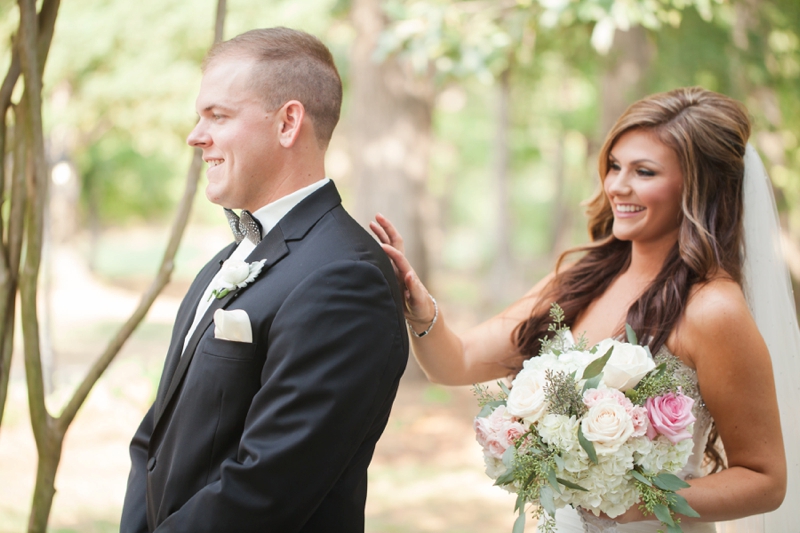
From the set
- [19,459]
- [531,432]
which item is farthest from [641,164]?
[19,459]

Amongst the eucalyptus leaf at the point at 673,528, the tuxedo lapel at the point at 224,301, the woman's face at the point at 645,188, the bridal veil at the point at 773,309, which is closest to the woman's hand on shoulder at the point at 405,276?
the tuxedo lapel at the point at 224,301

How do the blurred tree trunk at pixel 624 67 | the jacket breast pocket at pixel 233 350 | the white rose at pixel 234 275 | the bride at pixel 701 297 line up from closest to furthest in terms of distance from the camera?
the jacket breast pocket at pixel 233 350 → the white rose at pixel 234 275 → the bride at pixel 701 297 → the blurred tree trunk at pixel 624 67

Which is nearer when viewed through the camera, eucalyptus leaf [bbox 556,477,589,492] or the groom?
the groom

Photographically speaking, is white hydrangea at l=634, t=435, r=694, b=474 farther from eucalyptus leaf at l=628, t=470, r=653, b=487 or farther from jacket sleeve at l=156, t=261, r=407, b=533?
jacket sleeve at l=156, t=261, r=407, b=533

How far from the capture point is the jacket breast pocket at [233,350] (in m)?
1.93

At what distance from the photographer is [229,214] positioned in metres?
2.41

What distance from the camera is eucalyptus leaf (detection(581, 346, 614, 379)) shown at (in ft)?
7.15

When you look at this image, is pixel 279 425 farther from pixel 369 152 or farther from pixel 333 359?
pixel 369 152

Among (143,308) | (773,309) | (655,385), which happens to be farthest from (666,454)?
(143,308)

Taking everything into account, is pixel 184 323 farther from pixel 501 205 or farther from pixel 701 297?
pixel 501 205

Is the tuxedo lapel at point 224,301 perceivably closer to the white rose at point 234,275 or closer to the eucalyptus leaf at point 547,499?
the white rose at point 234,275

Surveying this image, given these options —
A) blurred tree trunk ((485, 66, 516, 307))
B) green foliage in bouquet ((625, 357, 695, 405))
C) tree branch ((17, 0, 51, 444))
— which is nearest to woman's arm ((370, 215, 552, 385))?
green foliage in bouquet ((625, 357, 695, 405))

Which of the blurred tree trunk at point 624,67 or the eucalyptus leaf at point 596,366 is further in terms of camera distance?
the blurred tree trunk at point 624,67

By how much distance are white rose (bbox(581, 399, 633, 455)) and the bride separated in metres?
0.38
